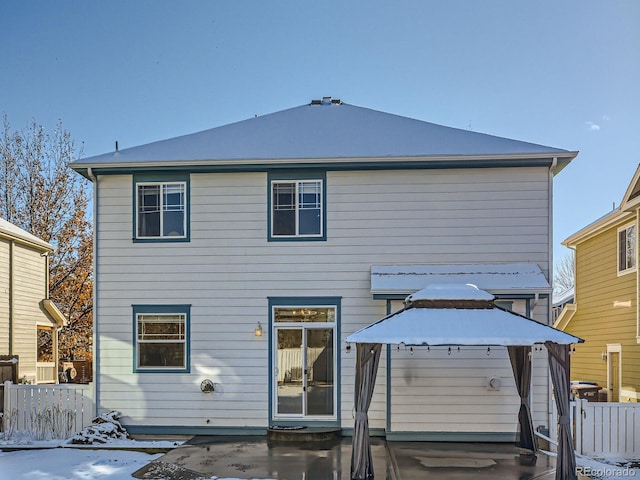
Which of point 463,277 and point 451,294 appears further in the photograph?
point 463,277

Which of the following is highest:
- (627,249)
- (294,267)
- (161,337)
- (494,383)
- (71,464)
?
(627,249)

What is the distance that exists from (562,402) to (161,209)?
7.79 metres

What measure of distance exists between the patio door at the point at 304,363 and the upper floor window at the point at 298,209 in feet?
4.78

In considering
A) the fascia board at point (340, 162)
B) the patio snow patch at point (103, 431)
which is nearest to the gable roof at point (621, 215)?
the fascia board at point (340, 162)

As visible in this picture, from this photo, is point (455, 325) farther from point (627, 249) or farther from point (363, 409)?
point (627, 249)

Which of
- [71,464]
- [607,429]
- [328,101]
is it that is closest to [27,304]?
[71,464]

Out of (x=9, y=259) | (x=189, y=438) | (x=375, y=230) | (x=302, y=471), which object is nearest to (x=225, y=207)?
(x=375, y=230)

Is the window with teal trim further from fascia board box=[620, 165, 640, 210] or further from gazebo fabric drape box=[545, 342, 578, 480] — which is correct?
fascia board box=[620, 165, 640, 210]

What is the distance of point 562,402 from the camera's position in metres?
8.18

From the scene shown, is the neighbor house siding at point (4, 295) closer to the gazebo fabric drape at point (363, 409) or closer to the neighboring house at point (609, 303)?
the gazebo fabric drape at point (363, 409)

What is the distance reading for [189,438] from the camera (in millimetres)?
11219

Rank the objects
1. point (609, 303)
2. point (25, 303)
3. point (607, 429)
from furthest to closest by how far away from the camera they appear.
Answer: point (25, 303) → point (609, 303) → point (607, 429)

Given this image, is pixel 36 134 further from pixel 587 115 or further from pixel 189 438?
pixel 587 115

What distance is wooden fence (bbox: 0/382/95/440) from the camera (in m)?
11.2
